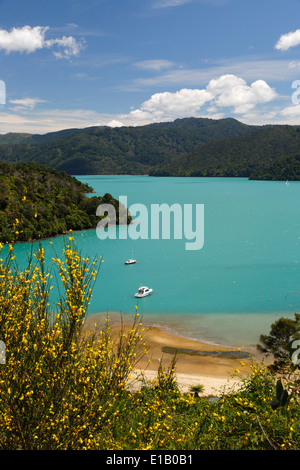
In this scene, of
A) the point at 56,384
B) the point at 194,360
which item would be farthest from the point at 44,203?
the point at 56,384

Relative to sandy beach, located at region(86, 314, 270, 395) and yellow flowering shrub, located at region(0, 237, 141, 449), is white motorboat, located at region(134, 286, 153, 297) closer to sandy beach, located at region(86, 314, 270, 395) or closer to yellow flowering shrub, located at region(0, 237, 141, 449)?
sandy beach, located at region(86, 314, 270, 395)

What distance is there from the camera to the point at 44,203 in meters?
70.8

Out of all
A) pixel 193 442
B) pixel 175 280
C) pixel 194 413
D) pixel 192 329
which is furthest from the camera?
pixel 175 280

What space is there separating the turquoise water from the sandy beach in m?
2.00

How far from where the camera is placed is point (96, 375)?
20.7ft

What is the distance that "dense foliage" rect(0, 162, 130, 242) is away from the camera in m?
62.3

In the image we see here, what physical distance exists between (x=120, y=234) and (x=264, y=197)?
83677 millimetres

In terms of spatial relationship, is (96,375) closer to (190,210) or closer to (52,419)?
(52,419)

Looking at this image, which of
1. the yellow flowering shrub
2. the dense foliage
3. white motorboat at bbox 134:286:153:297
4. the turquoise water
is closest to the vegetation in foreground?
the yellow flowering shrub

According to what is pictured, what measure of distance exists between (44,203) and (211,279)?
4094 centimetres

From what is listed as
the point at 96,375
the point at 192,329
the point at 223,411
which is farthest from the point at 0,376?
the point at 192,329
